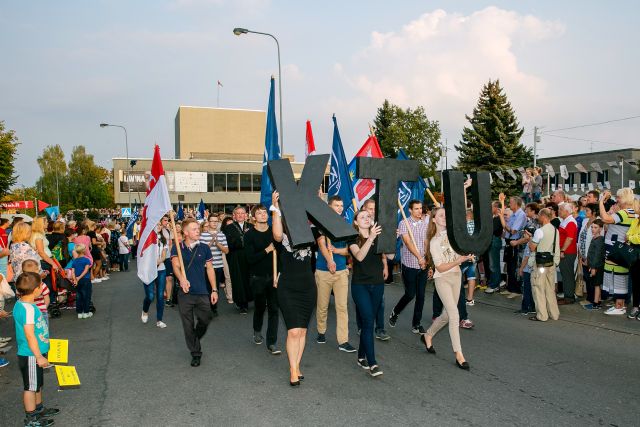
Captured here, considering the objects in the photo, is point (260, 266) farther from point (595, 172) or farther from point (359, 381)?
point (595, 172)

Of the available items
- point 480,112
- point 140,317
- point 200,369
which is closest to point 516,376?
point 200,369

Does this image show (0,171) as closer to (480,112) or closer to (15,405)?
(15,405)

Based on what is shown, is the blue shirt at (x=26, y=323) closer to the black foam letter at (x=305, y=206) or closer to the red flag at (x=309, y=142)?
the black foam letter at (x=305, y=206)

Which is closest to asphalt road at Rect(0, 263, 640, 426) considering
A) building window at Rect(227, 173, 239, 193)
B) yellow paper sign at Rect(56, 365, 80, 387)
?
yellow paper sign at Rect(56, 365, 80, 387)

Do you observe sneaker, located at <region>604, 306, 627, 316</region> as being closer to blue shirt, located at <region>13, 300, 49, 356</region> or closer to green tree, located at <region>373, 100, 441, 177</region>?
blue shirt, located at <region>13, 300, 49, 356</region>

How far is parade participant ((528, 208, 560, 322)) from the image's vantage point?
336 inches

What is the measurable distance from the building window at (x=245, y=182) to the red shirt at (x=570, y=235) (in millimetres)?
54726

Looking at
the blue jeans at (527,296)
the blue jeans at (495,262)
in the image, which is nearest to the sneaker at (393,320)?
the blue jeans at (527,296)

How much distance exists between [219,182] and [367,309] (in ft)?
187

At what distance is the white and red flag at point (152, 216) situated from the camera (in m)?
7.99

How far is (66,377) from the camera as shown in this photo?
4762 millimetres

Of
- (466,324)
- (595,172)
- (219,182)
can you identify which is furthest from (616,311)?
(219,182)

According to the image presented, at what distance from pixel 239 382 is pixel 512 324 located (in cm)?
480

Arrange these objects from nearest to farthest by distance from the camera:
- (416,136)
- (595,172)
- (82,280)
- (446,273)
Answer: (446,273)
(82,280)
(595,172)
(416,136)
